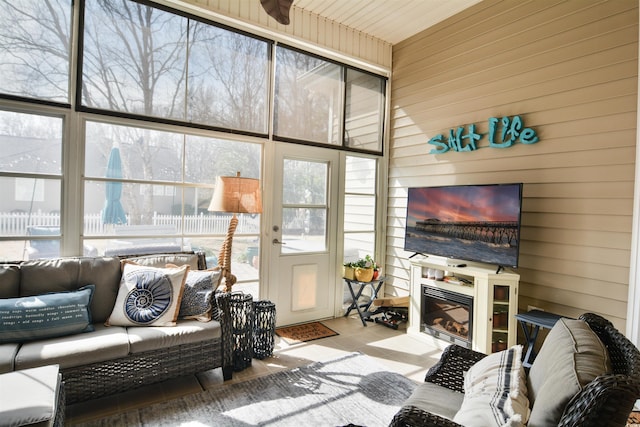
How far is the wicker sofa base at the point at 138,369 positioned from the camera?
2.05 meters

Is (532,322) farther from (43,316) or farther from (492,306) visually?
(43,316)

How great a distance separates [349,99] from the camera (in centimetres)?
424

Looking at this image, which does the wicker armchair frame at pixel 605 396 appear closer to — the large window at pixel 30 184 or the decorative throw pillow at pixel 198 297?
the decorative throw pillow at pixel 198 297

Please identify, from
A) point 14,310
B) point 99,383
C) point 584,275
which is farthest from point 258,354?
point 584,275

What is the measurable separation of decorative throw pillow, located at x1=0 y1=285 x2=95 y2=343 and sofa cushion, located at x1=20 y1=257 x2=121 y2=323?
0.14 m

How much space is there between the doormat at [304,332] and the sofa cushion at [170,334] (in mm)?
1094

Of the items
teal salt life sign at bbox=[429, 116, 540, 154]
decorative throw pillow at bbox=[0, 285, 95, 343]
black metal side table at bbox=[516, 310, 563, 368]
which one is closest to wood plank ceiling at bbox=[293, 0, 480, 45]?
teal salt life sign at bbox=[429, 116, 540, 154]

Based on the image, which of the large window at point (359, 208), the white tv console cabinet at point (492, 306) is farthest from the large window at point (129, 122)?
the white tv console cabinet at point (492, 306)

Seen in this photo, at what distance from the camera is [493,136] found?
3.33 m

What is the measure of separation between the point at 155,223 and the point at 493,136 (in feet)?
10.5

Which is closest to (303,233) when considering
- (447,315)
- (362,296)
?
(362,296)

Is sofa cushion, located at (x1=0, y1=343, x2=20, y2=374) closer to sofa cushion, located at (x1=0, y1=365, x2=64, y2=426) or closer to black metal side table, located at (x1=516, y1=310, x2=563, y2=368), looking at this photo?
sofa cushion, located at (x1=0, y1=365, x2=64, y2=426)

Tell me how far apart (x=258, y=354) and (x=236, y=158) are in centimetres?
185

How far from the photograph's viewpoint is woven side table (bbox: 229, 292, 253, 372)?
110 inches
